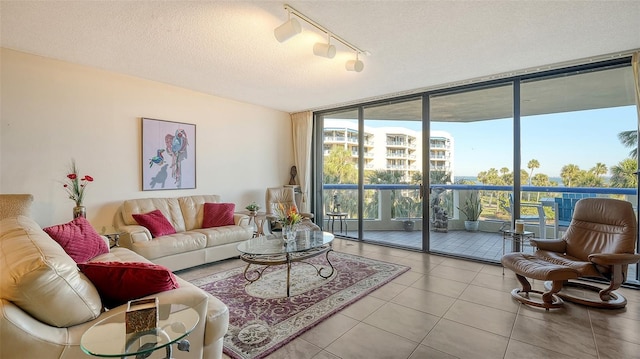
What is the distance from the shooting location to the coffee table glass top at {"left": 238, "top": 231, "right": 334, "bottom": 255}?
290cm

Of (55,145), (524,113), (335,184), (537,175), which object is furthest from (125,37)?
(537,175)

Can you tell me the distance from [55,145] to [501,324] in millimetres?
4876

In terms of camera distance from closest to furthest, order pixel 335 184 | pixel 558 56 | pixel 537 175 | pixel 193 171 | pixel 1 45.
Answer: pixel 1 45 < pixel 558 56 < pixel 537 175 < pixel 193 171 < pixel 335 184

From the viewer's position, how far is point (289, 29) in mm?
2242

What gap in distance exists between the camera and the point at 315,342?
6.81 feet

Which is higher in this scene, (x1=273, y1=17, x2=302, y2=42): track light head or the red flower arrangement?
(x1=273, y1=17, x2=302, y2=42): track light head

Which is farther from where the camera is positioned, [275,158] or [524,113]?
[275,158]

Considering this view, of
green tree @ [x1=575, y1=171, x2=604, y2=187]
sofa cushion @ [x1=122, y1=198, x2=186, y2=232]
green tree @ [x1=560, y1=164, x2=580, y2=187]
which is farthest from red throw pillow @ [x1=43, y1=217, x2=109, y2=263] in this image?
green tree @ [x1=575, y1=171, x2=604, y2=187]

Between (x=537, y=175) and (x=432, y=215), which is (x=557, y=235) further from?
(x=432, y=215)

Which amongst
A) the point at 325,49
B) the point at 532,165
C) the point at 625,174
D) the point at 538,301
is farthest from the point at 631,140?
the point at 325,49

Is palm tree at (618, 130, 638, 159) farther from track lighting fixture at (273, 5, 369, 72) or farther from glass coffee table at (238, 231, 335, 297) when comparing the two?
glass coffee table at (238, 231, 335, 297)

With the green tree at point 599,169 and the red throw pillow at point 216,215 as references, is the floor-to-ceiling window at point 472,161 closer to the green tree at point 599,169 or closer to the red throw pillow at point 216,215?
the green tree at point 599,169

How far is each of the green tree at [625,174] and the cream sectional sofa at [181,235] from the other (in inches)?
186

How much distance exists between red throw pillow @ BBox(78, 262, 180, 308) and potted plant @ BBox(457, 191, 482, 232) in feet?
15.1
